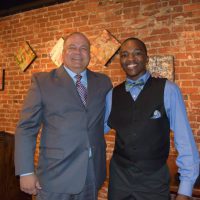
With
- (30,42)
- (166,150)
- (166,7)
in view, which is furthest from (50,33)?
(166,150)

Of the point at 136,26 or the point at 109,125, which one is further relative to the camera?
the point at 136,26

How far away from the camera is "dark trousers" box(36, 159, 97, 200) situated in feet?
5.82

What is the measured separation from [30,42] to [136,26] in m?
1.64

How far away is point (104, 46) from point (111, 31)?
7.6 inches

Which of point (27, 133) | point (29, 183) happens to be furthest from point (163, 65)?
point (29, 183)

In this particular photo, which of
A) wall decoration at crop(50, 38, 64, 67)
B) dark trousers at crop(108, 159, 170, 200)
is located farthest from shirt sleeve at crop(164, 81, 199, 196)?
wall decoration at crop(50, 38, 64, 67)

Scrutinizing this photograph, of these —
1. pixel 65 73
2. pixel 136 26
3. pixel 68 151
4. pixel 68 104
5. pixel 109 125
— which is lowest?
pixel 68 151

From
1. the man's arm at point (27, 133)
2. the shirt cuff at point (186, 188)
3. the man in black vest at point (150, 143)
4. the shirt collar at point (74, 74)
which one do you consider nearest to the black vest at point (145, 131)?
the man in black vest at point (150, 143)

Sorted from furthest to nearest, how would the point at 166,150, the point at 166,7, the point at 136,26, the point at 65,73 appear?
the point at 136,26, the point at 166,7, the point at 65,73, the point at 166,150

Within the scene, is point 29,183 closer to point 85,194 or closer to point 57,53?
point 85,194

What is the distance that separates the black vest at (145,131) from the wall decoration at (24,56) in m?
2.52

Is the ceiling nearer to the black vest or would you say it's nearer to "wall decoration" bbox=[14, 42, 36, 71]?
"wall decoration" bbox=[14, 42, 36, 71]

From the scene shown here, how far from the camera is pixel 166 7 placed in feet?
9.62

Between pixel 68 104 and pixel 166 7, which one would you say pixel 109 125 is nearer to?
pixel 68 104
